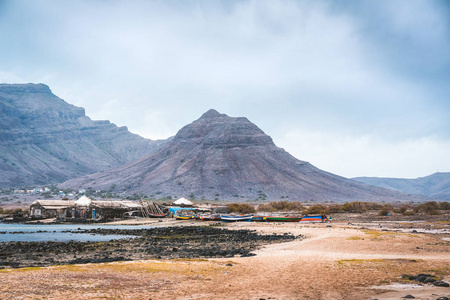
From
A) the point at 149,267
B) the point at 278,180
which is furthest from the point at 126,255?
the point at 278,180

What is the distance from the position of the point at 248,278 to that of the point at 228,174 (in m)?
142

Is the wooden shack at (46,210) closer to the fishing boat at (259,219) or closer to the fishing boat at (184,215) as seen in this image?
the fishing boat at (184,215)

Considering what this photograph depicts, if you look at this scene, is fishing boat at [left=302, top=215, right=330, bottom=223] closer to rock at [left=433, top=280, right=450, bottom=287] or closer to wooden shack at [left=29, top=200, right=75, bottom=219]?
rock at [left=433, top=280, right=450, bottom=287]

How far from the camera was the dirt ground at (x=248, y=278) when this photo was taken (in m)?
11.7

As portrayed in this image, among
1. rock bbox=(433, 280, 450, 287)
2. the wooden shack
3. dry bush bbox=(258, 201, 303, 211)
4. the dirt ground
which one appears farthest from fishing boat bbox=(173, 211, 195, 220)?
rock bbox=(433, 280, 450, 287)

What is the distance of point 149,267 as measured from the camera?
53.2 feet

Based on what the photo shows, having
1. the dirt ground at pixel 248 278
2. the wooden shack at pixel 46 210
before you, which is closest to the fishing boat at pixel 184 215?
the wooden shack at pixel 46 210

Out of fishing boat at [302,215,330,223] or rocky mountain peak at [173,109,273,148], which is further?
rocky mountain peak at [173,109,273,148]

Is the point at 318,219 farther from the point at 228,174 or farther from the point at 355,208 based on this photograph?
the point at 228,174

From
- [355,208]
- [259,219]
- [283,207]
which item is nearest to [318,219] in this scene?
[259,219]

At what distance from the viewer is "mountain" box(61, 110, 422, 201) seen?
145m

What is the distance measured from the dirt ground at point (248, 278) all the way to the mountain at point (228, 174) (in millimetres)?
119755

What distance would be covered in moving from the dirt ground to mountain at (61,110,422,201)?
393 feet

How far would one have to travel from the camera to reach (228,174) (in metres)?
156
